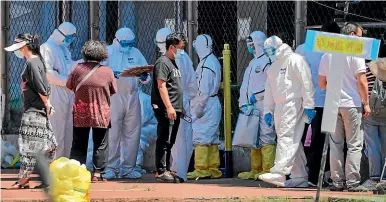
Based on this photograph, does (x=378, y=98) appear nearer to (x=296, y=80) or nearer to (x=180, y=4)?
(x=296, y=80)

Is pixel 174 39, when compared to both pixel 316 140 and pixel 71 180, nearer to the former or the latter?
pixel 316 140

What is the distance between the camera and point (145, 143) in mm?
13500

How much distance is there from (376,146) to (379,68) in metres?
0.96

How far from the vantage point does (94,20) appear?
46.9ft

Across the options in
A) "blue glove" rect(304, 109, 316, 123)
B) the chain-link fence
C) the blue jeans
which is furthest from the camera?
the chain-link fence

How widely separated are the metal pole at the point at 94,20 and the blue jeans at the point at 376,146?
5103mm

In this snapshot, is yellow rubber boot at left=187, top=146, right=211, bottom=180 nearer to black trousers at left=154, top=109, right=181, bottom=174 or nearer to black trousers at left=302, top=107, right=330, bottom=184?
black trousers at left=154, top=109, right=181, bottom=174

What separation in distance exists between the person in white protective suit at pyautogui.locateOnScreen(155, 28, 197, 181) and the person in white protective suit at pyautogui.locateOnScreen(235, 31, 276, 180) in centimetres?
72

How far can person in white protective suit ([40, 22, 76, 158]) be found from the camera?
39.7ft

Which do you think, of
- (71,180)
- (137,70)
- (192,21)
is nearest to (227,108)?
(192,21)

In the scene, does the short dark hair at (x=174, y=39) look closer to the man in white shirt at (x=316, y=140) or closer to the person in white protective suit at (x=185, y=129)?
the person in white protective suit at (x=185, y=129)

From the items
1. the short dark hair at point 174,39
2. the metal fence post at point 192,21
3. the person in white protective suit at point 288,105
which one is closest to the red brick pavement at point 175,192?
the person in white protective suit at point 288,105

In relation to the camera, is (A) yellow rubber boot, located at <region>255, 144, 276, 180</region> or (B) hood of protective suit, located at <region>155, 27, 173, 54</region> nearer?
(A) yellow rubber boot, located at <region>255, 144, 276, 180</region>

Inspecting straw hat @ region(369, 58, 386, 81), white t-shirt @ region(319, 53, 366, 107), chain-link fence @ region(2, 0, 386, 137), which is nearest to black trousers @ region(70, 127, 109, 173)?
chain-link fence @ region(2, 0, 386, 137)
